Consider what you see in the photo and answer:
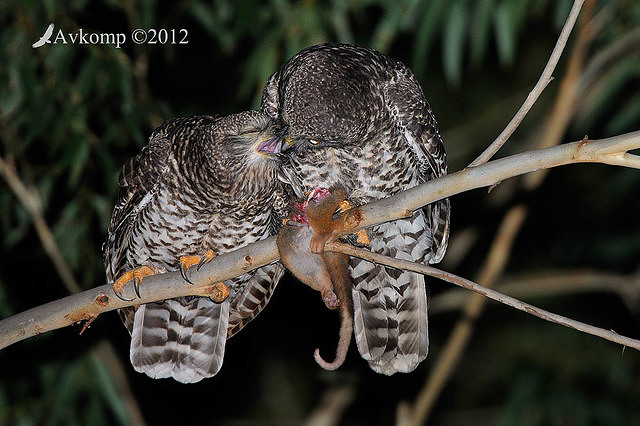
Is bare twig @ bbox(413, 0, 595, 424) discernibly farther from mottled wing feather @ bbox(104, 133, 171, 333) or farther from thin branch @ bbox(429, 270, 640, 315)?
mottled wing feather @ bbox(104, 133, 171, 333)

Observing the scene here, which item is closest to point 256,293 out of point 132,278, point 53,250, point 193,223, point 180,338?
point 180,338

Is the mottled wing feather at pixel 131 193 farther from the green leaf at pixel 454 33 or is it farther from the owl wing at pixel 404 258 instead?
the green leaf at pixel 454 33

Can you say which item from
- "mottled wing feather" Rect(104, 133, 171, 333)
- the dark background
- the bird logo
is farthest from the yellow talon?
the bird logo

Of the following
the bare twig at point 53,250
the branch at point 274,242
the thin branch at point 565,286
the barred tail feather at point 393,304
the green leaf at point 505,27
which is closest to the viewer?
the branch at point 274,242

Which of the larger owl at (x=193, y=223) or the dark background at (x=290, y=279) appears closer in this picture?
the larger owl at (x=193, y=223)

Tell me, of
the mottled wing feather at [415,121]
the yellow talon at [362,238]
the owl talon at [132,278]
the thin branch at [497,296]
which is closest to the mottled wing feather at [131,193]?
the owl talon at [132,278]

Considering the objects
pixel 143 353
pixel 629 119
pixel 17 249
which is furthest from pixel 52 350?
pixel 629 119
